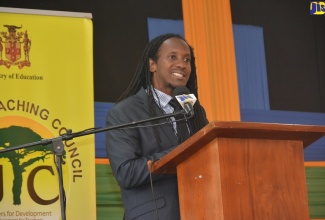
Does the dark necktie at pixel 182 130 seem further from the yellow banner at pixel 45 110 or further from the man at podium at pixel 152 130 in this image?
the yellow banner at pixel 45 110

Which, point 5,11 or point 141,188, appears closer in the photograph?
point 141,188

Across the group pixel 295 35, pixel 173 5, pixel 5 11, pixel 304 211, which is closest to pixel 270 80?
pixel 295 35

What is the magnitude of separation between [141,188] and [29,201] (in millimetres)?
1558

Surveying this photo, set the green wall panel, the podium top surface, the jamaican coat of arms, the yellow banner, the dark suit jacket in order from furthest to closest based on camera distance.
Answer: the green wall panel < the jamaican coat of arms < the yellow banner < the dark suit jacket < the podium top surface

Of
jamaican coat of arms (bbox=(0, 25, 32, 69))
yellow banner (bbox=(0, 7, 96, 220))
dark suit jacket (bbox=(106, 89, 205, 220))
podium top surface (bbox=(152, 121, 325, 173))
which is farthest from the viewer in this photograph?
jamaican coat of arms (bbox=(0, 25, 32, 69))

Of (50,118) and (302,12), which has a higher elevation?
(302,12)

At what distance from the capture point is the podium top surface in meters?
2.63

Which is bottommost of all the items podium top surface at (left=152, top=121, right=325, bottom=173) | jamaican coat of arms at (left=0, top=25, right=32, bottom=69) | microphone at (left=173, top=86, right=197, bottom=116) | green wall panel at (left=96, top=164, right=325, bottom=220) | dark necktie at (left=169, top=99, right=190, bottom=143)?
green wall panel at (left=96, top=164, right=325, bottom=220)

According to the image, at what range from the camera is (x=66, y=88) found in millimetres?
5008

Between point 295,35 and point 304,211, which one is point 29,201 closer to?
point 304,211

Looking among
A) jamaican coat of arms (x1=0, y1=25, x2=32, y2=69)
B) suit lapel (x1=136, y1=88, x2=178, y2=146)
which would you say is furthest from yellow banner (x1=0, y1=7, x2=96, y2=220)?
suit lapel (x1=136, y1=88, x2=178, y2=146)

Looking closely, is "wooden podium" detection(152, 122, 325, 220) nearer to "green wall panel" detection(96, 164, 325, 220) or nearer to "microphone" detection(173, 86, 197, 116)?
"microphone" detection(173, 86, 197, 116)

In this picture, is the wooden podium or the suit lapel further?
the suit lapel

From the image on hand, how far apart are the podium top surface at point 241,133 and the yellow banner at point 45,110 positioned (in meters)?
1.96
